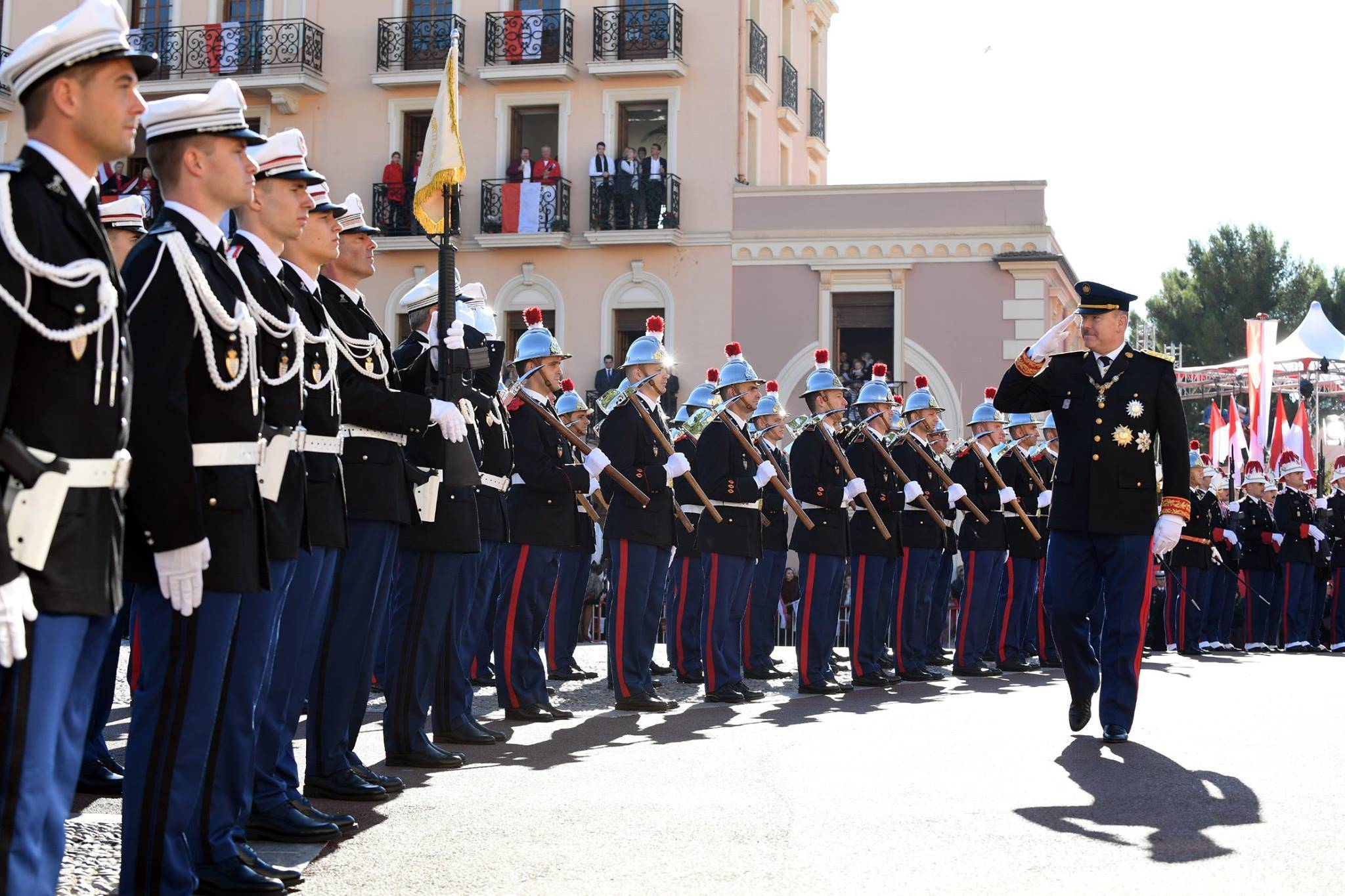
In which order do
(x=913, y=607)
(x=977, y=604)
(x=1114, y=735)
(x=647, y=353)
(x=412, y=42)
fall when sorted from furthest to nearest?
(x=412, y=42), (x=977, y=604), (x=913, y=607), (x=647, y=353), (x=1114, y=735)

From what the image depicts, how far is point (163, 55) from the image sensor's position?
31594mm

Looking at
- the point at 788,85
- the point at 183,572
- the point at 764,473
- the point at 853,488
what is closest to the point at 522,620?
the point at 764,473

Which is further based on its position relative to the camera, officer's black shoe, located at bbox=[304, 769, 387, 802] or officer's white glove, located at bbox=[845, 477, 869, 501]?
officer's white glove, located at bbox=[845, 477, 869, 501]

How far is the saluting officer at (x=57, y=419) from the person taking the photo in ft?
11.8

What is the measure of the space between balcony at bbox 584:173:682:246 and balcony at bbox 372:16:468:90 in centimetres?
346

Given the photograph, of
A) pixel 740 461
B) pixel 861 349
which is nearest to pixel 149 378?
pixel 740 461

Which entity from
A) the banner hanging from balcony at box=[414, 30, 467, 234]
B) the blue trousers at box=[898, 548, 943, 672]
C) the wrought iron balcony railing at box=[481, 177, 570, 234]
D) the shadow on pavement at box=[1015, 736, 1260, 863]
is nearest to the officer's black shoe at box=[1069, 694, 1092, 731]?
the shadow on pavement at box=[1015, 736, 1260, 863]

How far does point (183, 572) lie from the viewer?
432 centimetres

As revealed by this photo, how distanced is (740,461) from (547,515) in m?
2.13

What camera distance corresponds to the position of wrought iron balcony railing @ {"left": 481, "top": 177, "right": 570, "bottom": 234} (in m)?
30.0

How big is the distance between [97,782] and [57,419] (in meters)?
3.52

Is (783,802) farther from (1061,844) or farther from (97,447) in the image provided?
(97,447)

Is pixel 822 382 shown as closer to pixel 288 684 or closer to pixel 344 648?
pixel 344 648

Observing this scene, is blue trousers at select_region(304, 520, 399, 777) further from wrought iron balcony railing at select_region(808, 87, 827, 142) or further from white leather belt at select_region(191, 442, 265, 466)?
wrought iron balcony railing at select_region(808, 87, 827, 142)
